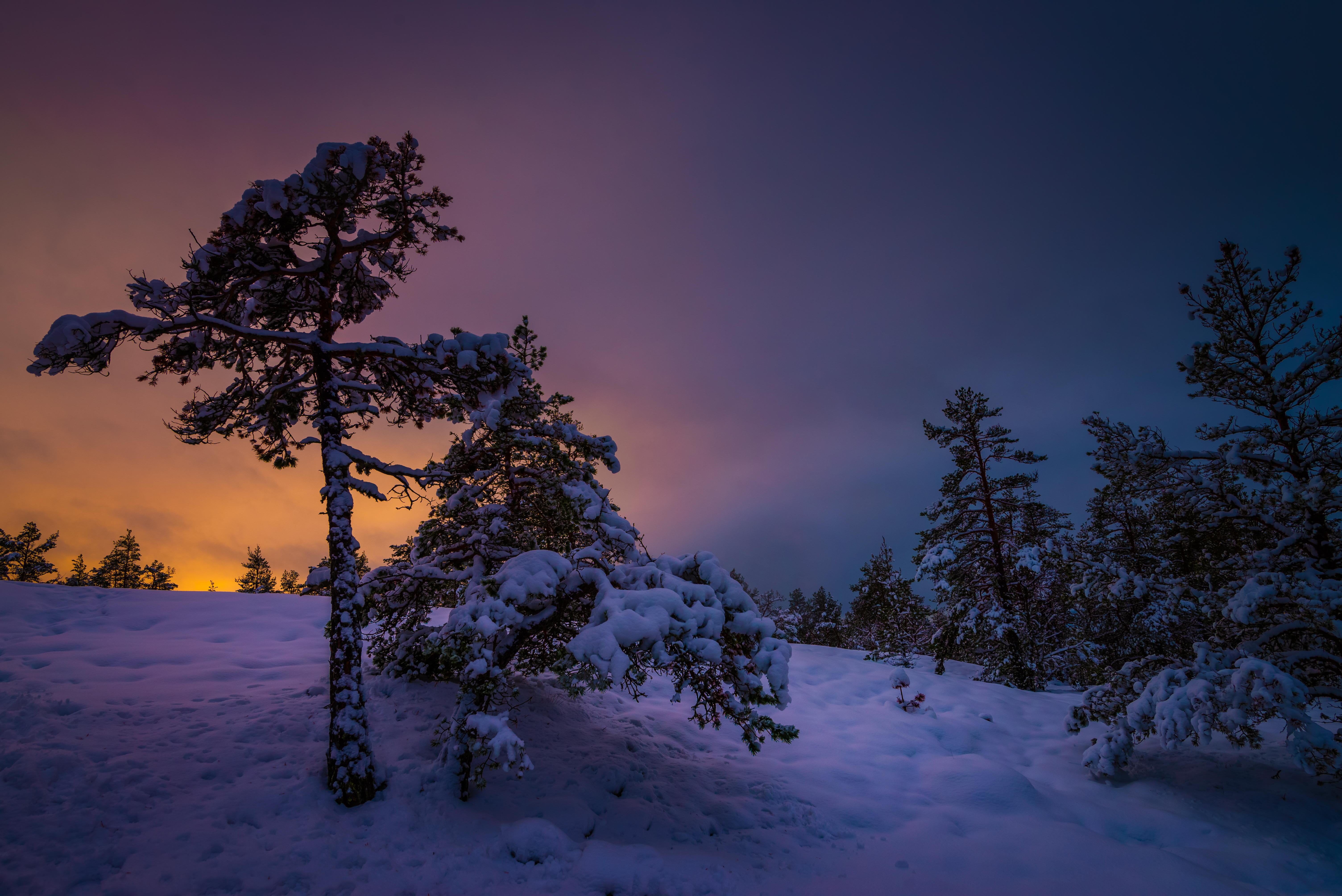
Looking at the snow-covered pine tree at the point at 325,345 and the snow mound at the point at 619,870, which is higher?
the snow-covered pine tree at the point at 325,345

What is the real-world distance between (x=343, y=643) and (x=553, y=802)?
368cm

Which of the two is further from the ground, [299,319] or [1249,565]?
[299,319]

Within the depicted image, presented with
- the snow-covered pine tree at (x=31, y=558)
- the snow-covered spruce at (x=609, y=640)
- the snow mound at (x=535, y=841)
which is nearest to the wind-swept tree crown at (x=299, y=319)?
the snow-covered spruce at (x=609, y=640)

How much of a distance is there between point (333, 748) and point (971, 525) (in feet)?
64.1

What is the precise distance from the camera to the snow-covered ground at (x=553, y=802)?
5.08 m

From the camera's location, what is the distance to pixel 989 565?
17.2 m

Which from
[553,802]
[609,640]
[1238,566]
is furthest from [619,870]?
[1238,566]

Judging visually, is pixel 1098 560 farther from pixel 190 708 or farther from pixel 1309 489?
pixel 190 708

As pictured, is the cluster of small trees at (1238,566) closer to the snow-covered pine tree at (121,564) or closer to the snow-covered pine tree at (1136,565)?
the snow-covered pine tree at (1136,565)

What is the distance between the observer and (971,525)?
58.5 ft

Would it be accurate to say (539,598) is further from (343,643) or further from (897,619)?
(897,619)

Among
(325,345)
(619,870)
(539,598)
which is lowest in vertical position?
(619,870)

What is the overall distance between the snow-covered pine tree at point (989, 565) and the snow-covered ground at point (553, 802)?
15.7ft

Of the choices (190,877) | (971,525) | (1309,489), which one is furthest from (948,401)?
(190,877)
